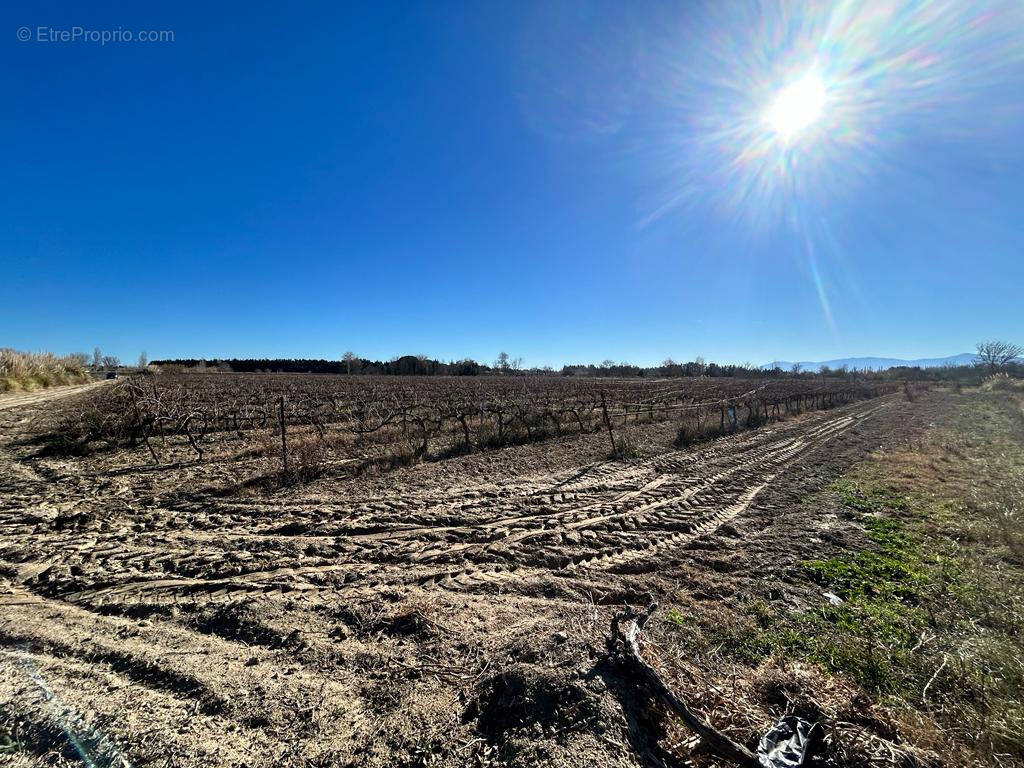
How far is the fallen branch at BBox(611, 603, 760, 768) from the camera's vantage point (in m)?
2.14

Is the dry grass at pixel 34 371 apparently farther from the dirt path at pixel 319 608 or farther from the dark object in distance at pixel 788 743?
the dark object in distance at pixel 788 743

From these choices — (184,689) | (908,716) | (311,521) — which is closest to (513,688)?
(184,689)

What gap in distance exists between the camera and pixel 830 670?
3320 millimetres

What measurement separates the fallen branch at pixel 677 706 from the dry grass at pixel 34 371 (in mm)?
36162

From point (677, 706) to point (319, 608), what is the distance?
3.46m

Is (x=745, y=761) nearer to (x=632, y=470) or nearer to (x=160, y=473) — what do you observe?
(x=632, y=470)

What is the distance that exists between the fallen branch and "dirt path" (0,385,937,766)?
36 cm

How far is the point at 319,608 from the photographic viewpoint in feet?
13.1

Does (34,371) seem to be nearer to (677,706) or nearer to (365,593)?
(365,593)

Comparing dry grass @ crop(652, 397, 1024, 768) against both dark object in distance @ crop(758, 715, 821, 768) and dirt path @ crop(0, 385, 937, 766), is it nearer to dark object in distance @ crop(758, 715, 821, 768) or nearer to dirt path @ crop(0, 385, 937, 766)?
dark object in distance @ crop(758, 715, 821, 768)

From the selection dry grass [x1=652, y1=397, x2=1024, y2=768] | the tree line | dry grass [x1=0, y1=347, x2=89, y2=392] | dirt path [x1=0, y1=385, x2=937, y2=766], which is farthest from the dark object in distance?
the tree line

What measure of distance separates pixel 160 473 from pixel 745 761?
37.7ft

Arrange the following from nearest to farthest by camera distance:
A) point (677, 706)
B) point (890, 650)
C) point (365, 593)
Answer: point (677, 706) → point (890, 650) → point (365, 593)

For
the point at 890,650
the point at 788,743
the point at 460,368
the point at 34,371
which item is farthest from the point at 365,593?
the point at 460,368
